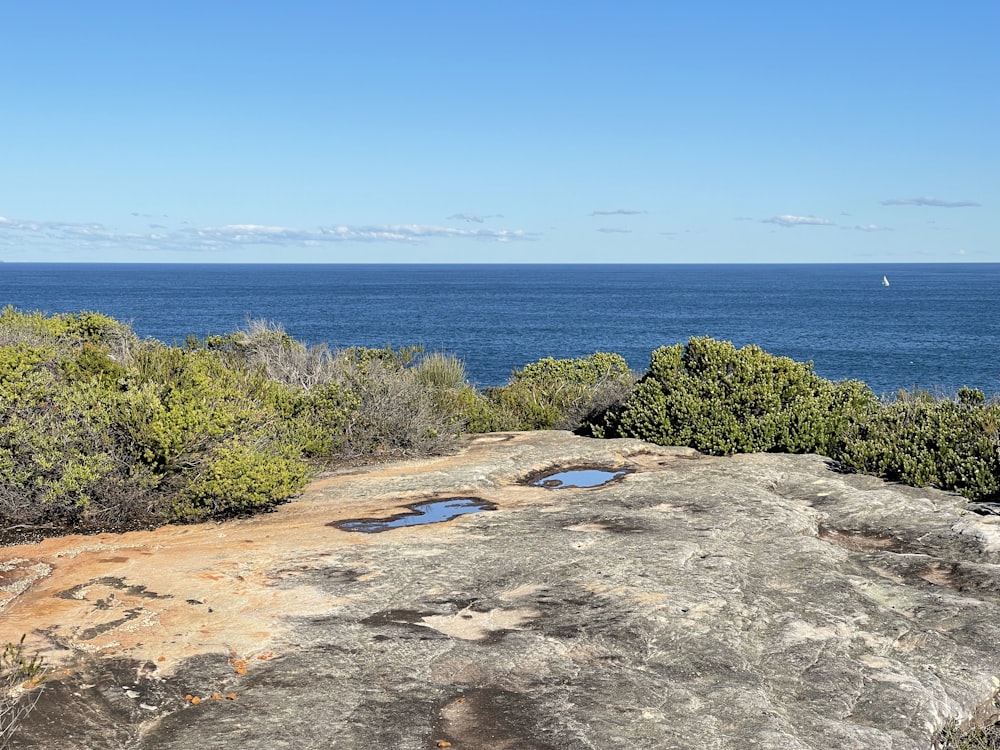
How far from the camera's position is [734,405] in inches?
536

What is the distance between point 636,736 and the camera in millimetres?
4777

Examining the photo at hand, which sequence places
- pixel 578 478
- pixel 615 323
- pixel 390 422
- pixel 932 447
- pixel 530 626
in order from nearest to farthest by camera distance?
pixel 530 626
pixel 578 478
pixel 932 447
pixel 390 422
pixel 615 323

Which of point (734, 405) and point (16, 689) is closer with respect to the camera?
point (16, 689)

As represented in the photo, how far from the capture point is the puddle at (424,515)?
9.09m

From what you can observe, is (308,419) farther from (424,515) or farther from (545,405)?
(545,405)

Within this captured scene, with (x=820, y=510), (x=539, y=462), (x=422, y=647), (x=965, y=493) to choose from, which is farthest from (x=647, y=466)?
(x=422, y=647)

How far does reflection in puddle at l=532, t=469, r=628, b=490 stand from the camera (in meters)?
11.2

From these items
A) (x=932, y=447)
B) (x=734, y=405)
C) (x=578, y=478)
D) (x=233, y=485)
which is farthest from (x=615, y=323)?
(x=233, y=485)

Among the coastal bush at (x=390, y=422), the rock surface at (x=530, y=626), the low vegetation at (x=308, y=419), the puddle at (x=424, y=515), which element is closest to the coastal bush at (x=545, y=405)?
the low vegetation at (x=308, y=419)

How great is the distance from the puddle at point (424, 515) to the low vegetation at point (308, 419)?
1125 millimetres

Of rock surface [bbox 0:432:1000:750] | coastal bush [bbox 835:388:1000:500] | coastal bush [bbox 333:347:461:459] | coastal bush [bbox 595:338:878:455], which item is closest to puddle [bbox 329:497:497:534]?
rock surface [bbox 0:432:1000:750]

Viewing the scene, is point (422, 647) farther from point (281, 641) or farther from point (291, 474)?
point (291, 474)

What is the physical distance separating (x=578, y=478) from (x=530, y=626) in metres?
5.36

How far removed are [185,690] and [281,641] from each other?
0.84 m
